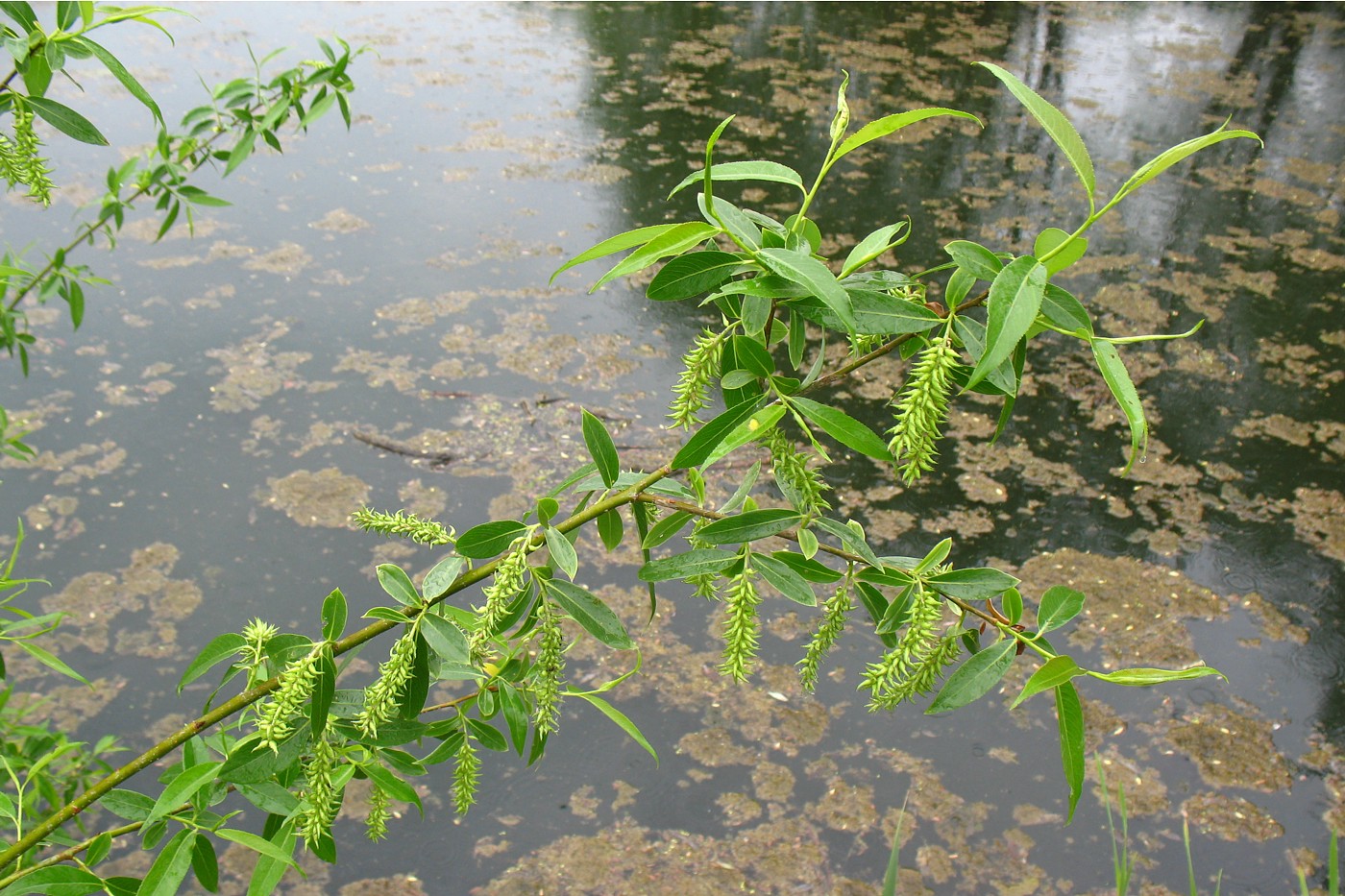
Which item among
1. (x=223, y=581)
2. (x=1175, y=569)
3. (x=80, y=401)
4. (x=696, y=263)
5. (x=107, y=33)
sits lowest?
(x=1175, y=569)

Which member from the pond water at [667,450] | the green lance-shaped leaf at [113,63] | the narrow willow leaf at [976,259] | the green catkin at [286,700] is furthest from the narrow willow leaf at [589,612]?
the pond water at [667,450]

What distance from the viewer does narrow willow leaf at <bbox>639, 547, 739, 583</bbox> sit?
0.50 meters

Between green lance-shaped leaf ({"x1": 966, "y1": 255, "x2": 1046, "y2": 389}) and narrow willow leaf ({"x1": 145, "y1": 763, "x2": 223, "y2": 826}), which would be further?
narrow willow leaf ({"x1": 145, "y1": 763, "x2": 223, "y2": 826})

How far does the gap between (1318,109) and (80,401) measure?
13.0 ft

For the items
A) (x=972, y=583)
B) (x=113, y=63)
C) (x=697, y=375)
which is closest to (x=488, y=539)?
(x=697, y=375)

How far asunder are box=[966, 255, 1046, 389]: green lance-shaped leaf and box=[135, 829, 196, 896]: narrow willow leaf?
1.38 ft

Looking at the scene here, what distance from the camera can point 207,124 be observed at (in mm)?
1023

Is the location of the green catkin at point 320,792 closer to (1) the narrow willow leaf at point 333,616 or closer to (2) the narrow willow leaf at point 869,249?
(1) the narrow willow leaf at point 333,616

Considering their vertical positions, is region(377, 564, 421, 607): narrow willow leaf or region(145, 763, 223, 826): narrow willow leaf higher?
region(377, 564, 421, 607): narrow willow leaf

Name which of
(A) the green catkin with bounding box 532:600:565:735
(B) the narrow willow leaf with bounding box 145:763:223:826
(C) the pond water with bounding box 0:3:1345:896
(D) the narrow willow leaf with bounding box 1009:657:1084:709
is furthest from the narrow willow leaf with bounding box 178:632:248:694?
(C) the pond water with bounding box 0:3:1345:896

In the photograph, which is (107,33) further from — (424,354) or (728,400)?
(728,400)

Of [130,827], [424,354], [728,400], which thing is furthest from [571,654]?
[728,400]

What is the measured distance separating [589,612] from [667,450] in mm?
1380

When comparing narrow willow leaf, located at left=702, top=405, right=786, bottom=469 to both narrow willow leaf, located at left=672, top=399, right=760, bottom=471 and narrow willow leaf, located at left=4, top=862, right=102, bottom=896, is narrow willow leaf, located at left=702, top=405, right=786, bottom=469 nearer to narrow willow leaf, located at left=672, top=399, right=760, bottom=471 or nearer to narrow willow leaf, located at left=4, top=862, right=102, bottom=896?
narrow willow leaf, located at left=672, top=399, right=760, bottom=471
